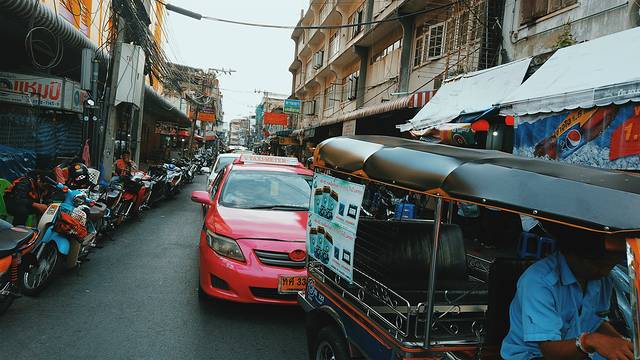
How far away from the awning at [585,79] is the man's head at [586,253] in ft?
13.8

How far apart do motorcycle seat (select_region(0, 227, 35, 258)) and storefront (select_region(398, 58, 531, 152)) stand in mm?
6691

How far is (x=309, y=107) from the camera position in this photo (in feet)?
113

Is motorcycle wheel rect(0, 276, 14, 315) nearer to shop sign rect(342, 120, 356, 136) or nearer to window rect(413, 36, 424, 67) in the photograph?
shop sign rect(342, 120, 356, 136)

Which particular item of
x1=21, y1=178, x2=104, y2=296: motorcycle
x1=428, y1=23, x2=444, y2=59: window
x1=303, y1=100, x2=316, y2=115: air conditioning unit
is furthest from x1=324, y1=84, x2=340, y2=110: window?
x1=21, y1=178, x2=104, y2=296: motorcycle

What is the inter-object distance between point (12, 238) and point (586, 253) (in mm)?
4395

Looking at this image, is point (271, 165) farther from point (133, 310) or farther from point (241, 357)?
point (241, 357)

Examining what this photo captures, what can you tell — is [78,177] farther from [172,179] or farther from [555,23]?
[555,23]

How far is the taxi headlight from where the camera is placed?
4598mm

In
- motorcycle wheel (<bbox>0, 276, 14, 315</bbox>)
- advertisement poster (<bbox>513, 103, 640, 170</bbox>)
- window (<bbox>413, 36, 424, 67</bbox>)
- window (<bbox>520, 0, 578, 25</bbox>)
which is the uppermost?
window (<bbox>413, 36, 424, 67</bbox>)

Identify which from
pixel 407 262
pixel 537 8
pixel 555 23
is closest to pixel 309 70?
pixel 537 8

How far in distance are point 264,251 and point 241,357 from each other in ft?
3.65

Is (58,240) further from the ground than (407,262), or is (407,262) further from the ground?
(407,262)

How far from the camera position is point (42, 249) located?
495cm

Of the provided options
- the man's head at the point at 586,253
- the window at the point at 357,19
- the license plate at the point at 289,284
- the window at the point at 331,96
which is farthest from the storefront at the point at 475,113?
the window at the point at 331,96
